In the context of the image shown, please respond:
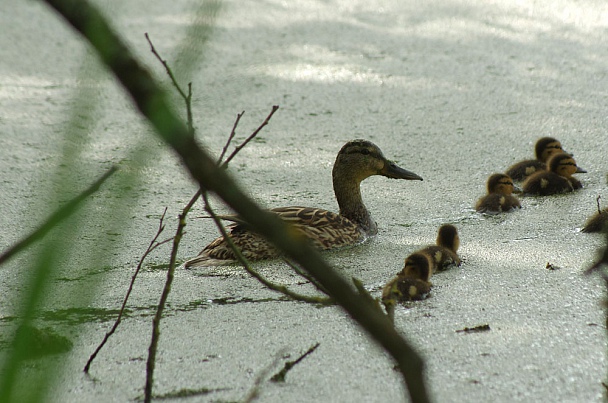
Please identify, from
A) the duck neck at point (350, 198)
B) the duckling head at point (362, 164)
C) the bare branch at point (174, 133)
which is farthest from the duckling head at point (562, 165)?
the bare branch at point (174, 133)

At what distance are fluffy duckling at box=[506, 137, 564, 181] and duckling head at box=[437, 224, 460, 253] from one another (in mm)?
1158

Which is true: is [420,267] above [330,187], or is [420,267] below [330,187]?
above

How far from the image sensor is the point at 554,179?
369cm

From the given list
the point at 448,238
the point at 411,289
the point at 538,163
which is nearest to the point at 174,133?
the point at 411,289

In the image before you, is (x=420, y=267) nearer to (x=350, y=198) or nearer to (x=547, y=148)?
(x=350, y=198)

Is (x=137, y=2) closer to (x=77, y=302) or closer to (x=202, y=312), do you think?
(x=202, y=312)

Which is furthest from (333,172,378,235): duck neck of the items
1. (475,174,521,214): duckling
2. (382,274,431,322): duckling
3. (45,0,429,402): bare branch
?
(45,0,429,402): bare branch

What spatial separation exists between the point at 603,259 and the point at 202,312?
1.71m

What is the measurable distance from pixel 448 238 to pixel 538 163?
4.20 feet

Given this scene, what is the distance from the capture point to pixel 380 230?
3.46 m

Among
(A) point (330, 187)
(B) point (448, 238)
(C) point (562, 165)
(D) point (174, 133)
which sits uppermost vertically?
(D) point (174, 133)

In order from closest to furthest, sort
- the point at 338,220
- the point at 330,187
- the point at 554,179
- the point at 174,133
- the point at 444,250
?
the point at 174,133, the point at 444,250, the point at 338,220, the point at 554,179, the point at 330,187

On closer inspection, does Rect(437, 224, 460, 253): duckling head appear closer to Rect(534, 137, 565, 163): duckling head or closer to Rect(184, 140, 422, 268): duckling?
Rect(184, 140, 422, 268): duckling

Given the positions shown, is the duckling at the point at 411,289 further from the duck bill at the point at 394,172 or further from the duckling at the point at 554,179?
the duckling at the point at 554,179
